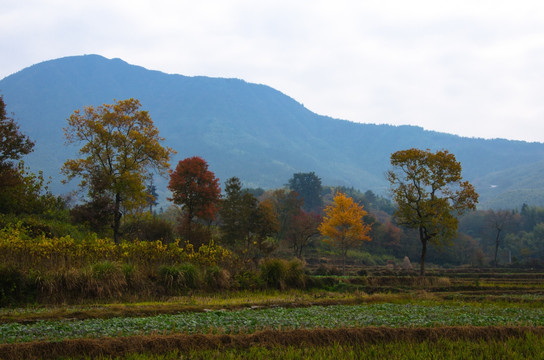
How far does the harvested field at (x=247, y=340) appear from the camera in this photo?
812cm

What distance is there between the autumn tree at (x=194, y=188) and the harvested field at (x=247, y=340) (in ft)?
87.0

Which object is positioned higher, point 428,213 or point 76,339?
point 428,213

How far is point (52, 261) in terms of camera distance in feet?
55.5

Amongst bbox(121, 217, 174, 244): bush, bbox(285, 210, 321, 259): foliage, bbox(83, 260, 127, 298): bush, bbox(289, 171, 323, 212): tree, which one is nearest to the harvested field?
bbox(83, 260, 127, 298): bush

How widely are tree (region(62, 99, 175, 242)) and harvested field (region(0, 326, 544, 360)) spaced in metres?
23.5

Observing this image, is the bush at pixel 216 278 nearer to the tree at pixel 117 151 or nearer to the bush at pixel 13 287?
the bush at pixel 13 287

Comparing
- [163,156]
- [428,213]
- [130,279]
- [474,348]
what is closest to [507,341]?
[474,348]

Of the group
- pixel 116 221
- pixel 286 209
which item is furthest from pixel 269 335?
pixel 286 209

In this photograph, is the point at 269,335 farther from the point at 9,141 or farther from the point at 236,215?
the point at 236,215

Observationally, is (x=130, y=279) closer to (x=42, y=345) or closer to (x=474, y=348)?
(x=42, y=345)

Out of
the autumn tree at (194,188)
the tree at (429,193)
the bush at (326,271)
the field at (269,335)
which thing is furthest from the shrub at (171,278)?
the tree at (429,193)

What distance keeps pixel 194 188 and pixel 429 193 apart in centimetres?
1805

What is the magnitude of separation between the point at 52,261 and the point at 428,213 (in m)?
25.1

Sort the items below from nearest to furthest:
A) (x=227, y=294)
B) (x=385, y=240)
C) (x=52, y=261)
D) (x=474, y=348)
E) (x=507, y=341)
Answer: (x=474, y=348), (x=507, y=341), (x=52, y=261), (x=227, y=294), (x=385, y=240)
